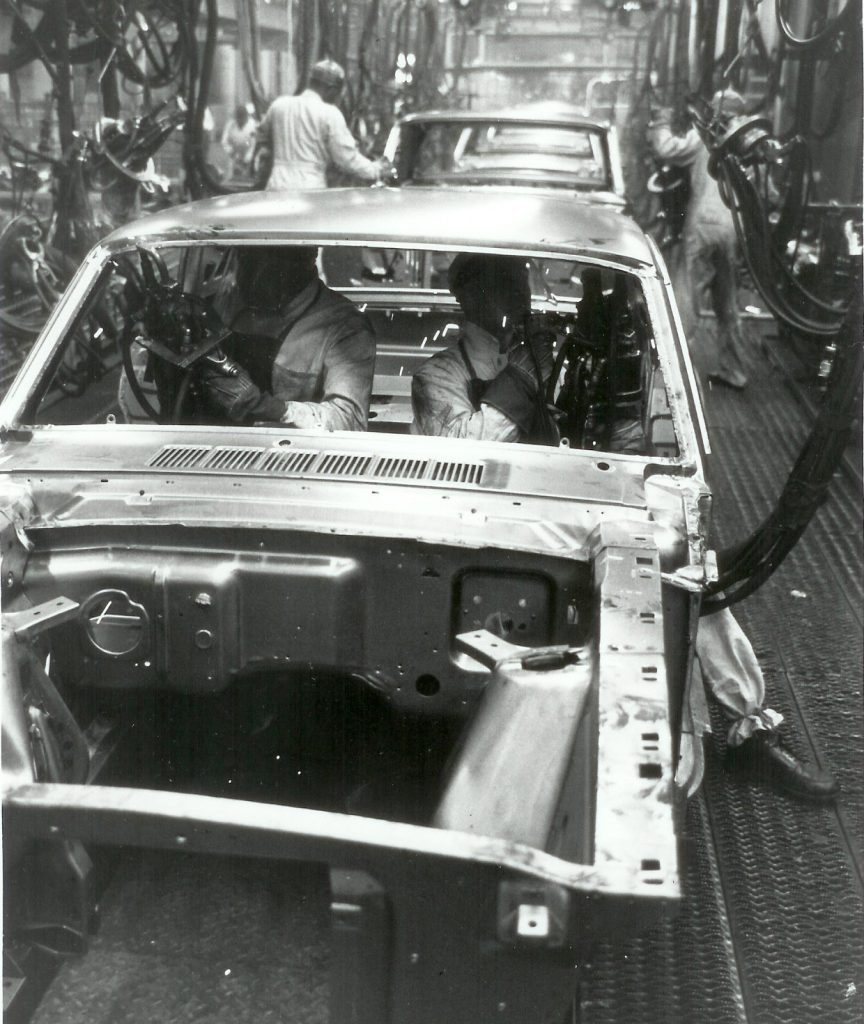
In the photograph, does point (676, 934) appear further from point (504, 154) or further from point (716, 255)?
point (504, 154)

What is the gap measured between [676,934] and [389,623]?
3.21 feet

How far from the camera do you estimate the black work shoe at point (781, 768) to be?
3.06 metres

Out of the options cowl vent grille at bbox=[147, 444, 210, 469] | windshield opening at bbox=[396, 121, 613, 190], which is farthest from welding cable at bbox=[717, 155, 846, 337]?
cowl vent grille at bbox=[147, 444, 210, 469]

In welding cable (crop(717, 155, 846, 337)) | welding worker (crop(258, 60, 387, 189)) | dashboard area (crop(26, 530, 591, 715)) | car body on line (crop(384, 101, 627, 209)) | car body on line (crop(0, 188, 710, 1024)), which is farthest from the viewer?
welding worker (crop(258, 60, 387, 189))

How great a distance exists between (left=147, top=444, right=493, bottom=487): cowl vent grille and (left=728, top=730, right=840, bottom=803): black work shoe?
1270mm

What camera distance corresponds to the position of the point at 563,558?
7.07 ft

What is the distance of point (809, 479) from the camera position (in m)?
2.88

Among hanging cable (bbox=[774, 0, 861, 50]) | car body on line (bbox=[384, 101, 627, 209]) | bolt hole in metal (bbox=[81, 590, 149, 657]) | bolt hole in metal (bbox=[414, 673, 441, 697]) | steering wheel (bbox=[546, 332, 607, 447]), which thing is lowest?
bolt hole in metal (bbox=[414, 673, 441, 697])

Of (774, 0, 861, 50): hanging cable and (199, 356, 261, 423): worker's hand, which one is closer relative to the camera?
(199, 356, 261, 423): worker's hand

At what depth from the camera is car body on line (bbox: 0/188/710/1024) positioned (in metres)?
1.48

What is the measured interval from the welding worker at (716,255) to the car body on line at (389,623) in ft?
14.0

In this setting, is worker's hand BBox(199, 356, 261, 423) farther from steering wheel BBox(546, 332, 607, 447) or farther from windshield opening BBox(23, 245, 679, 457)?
steering wheel BBox(546, 332, 607, 447)

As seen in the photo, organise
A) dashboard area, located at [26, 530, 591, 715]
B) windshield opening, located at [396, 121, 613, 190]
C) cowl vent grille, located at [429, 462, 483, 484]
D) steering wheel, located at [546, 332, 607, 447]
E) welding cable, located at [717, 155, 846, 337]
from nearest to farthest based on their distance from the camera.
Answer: dashboard area, located at [26, 530, 591, 715] → cowl vent grille, located at [429, 462, 483, 484] → steering wheel, located at [546, 332, 607, 447] → welding cable, located at [717, 155, 846, 337] → windshield opening, located at [396, 121, 613, 190]

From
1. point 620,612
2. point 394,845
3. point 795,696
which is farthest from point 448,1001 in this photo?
point 795,696
